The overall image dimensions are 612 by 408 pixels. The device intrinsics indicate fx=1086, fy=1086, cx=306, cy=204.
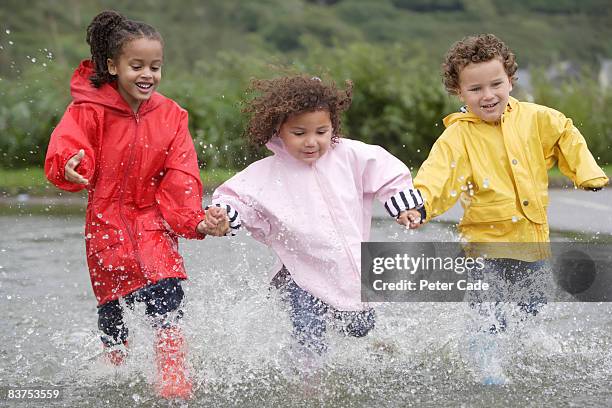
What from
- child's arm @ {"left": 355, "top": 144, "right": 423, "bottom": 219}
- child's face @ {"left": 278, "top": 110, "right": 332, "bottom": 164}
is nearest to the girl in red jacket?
child's face @ {"left": 278, "top": 110, "right": 332, "bottom": 164}

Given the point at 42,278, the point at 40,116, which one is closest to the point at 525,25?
the point at 40,116

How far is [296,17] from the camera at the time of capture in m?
45.5

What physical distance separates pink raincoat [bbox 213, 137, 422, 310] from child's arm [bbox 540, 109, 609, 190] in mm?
740

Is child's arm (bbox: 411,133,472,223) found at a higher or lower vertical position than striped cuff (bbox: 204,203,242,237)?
higher

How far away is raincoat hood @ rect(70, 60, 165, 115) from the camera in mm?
4781

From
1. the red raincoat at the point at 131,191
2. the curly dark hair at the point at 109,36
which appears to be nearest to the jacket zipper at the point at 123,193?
the red raincoat at the point at 131,191

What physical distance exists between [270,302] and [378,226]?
4.58 meters

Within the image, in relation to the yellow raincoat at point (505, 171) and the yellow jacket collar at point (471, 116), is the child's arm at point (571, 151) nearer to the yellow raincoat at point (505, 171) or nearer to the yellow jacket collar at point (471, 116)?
the yellow raincoat at point (505, 171)

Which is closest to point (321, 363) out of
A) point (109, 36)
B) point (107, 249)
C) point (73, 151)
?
point (107, 249)

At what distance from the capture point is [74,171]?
14.9 feet

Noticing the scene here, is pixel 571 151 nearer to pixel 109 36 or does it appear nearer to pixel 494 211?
pixel 494 211

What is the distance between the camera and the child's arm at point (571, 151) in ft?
16.3

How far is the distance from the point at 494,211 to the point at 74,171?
6.24 feet

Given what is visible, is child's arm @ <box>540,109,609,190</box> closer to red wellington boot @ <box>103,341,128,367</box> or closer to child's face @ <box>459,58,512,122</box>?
child's face @ <box>459,58,512,122</box>
